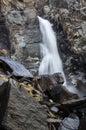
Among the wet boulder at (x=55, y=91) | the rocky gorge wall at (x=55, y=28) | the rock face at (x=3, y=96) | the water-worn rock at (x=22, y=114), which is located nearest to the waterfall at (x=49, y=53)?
the rocky gorge wall at (x=55, y=28)

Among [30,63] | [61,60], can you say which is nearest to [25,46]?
[30,63]

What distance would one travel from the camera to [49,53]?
22.0m

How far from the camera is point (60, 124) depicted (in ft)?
20.0

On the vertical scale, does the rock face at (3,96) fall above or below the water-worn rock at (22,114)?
above

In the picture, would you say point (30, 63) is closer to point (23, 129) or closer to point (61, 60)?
point (61, 60)

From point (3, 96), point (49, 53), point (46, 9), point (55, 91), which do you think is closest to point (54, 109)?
point (55, 91)

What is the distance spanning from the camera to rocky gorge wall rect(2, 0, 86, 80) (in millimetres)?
22094

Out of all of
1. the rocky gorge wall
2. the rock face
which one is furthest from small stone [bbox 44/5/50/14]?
the rock face

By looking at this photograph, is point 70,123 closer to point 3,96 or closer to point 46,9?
point 3,96

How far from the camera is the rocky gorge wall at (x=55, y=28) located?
22094 mm

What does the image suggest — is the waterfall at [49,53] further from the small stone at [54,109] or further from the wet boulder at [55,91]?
the small stone at [54,109]

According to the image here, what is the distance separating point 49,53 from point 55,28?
342cm

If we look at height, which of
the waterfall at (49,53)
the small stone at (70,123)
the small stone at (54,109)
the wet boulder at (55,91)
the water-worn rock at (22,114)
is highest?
the water-worn rock at (22,114)

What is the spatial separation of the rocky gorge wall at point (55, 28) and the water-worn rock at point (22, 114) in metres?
15.2
